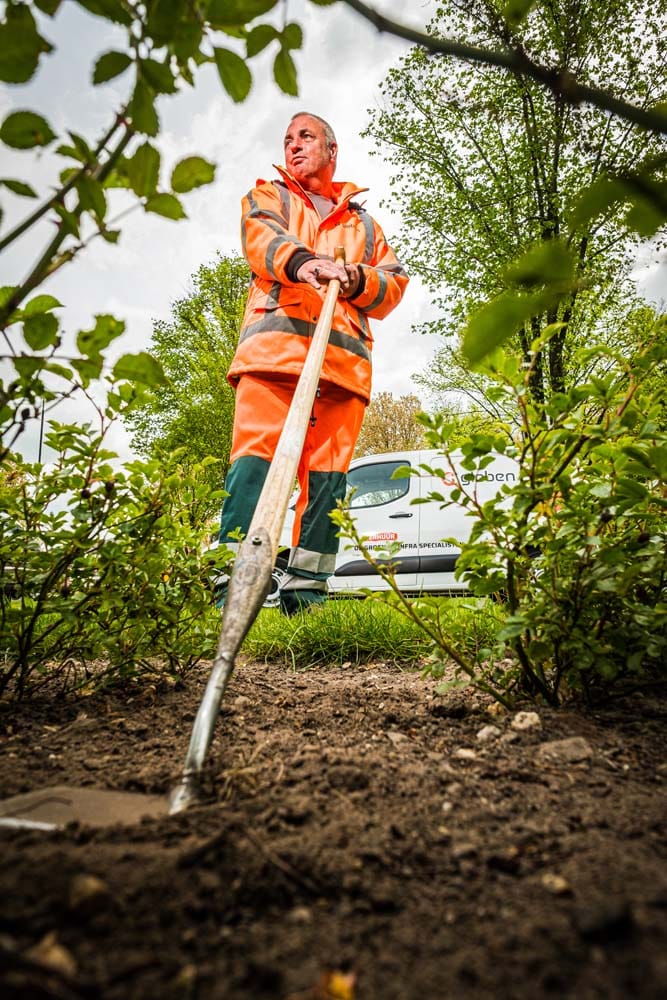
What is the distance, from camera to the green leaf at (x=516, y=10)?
536mm

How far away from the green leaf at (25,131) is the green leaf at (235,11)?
26 cm

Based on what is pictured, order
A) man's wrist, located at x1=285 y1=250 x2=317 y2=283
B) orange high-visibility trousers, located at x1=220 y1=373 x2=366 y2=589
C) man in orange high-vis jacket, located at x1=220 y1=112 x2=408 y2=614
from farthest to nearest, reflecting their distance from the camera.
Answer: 1. orange high-visibility trousers, located at x1=220 y1=373 x2=366 y2=589
2. man in orange high-vis jacket, located at x1=220 y1=112 x2=408 y2=614
3. man's wrist, located at x1=285 y1=250 x2=317 y2=283

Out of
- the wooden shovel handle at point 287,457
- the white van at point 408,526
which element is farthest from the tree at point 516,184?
the wooden shovel handle at point 287,457

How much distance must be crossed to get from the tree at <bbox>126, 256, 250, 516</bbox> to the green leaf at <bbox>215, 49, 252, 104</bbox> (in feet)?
54.0

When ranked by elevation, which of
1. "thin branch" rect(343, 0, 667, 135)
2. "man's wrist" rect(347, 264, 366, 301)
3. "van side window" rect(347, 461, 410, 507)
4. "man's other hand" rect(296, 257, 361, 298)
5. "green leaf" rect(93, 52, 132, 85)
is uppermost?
"man's wrist" rect(347, 264, 366, 301)

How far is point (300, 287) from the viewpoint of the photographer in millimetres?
3479

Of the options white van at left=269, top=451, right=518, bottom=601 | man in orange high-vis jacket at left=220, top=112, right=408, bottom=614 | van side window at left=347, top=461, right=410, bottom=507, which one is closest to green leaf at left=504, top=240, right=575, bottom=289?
man in orange high-vis jacket at left=220, top=112, right=408, bottom=614

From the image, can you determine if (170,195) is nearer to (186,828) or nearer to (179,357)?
(186,828)

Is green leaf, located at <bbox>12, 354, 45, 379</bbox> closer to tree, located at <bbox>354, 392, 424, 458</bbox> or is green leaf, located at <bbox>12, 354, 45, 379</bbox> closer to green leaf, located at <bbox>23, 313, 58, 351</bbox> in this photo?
green leaf, located at <bbox>23, 313, 58, 351</bbox>

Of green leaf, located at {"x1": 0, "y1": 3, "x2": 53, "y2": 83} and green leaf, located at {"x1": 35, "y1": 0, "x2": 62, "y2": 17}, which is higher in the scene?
green leaf, located at {"x1": 35, "y1": 0, "x2": 62, "y2": 17}

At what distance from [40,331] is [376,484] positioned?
24.6 ft

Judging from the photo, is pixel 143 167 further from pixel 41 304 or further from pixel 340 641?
pixel 340 641

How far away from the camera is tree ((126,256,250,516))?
736 inches

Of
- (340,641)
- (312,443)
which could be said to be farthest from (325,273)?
(340,641)
